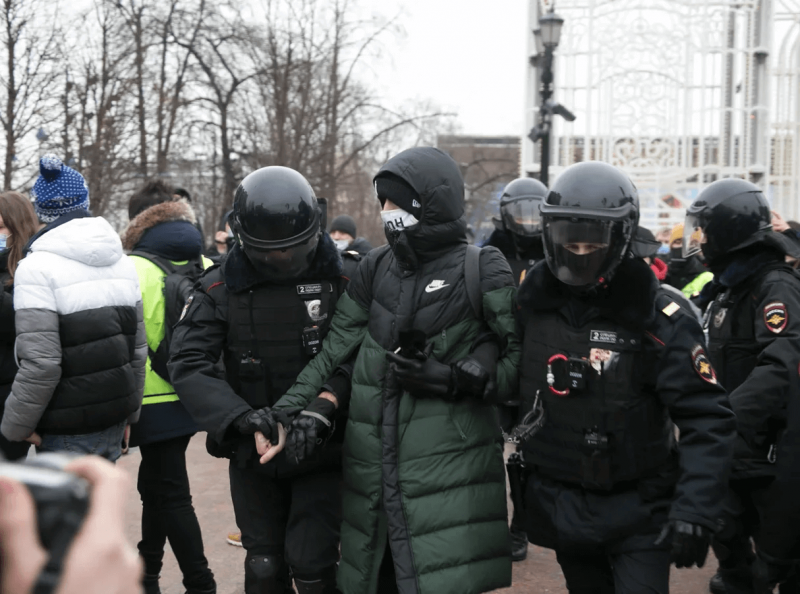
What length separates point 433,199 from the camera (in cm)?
310

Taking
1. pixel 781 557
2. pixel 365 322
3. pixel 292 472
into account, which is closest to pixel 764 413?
pixel 781 557

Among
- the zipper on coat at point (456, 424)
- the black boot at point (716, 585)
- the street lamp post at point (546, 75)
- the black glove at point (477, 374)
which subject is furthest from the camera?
the street lamp post at point (546, 75)

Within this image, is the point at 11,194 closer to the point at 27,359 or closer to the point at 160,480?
the point at 27,359

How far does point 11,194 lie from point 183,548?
79.7 inches

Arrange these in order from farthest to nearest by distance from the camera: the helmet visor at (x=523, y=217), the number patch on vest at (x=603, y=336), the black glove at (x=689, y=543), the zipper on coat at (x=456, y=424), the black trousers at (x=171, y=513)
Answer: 1. the helmet visor at (x=523, y=217)
2. the black trousers at (x=171, y=513)
3. the zipper on coat at (x=456, y=424)
4. the number patch on vest at (x=603, y=336)
5. the black glove at (x=689, y=543)

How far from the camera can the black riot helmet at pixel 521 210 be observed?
5.59 m

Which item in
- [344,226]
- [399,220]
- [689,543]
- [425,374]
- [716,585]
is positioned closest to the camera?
[689,543]

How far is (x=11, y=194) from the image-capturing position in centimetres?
434

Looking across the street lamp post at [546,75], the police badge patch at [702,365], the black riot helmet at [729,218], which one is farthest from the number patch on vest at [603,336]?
the street lamp post at [546,75]

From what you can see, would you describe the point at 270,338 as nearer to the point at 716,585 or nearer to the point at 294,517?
the point at 294,517

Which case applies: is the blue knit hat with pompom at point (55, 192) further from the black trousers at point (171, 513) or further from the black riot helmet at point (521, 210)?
the black riot helmet at point (521, 210)

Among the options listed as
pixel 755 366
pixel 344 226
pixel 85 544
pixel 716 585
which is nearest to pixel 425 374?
pixel 755 366

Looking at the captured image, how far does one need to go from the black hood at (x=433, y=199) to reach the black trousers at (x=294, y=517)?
1.01 metres

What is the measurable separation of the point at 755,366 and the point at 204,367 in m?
2.28
